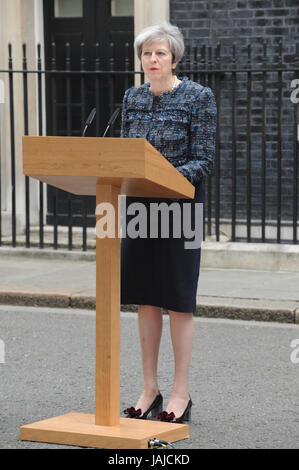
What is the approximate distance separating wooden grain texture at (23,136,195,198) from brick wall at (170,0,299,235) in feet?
21.8

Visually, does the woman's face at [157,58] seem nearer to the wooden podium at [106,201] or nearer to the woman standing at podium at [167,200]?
the woman standing at podium at [167,200]

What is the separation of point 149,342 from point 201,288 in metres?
3.56

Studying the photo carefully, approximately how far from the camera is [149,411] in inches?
181

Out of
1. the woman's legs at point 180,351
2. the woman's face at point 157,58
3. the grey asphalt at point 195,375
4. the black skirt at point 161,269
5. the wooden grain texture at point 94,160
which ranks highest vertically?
the woman's face at point 157,58

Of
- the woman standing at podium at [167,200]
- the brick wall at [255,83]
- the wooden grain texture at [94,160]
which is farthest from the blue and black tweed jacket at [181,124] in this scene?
the brick wall at [255,83]

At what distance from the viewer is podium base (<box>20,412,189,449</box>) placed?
4047 mm

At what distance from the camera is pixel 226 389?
5289 millimetres

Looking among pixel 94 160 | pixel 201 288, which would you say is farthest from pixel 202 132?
pixel 201 288

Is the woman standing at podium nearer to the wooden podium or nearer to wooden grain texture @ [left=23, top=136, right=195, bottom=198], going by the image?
the wooden podium

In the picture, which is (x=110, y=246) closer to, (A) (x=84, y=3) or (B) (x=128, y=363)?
(B) (x=128, y=363)

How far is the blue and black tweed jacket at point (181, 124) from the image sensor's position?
4.39 m

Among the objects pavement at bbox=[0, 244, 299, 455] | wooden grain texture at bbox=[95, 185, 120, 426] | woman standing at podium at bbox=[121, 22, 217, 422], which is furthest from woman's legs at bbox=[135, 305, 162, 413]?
wooden grain texture at bbox=[95, 185, 120, 426]

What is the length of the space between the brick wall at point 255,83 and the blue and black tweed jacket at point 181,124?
591 cm

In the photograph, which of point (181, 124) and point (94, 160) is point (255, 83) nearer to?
point (181, 124)
